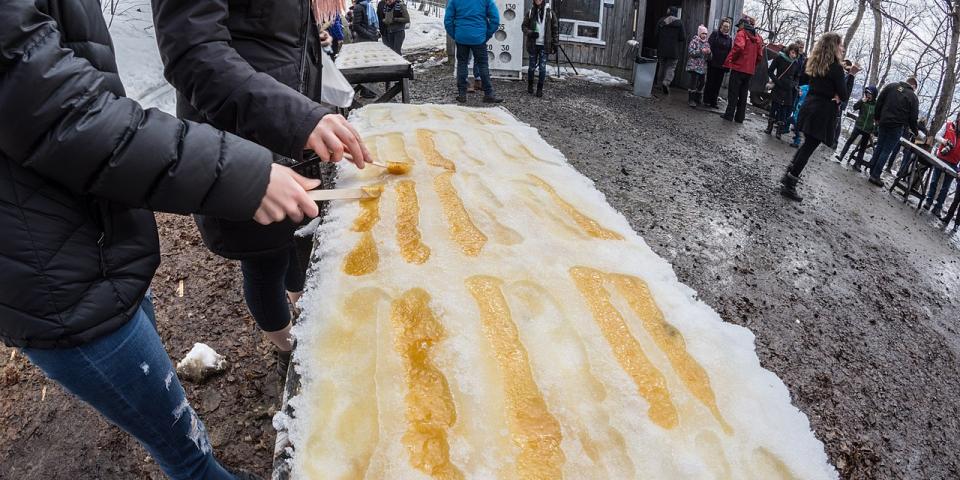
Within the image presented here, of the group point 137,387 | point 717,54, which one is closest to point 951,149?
point 717,54

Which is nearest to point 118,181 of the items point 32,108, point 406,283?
point 32,108

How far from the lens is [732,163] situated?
7469 millimetres

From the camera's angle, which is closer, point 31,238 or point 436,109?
point 31,238

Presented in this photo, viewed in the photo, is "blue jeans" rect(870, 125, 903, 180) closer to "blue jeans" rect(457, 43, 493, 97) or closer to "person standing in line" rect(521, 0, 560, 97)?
"person standing in line" rect(521, 0, 560, 97)

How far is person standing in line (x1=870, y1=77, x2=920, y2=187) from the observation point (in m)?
8.45

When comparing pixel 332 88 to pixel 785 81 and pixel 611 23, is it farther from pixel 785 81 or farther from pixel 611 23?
pixel 611 23

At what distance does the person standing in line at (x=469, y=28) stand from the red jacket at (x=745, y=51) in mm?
4902

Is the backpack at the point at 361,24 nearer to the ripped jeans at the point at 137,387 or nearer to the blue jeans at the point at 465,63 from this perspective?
the blue jeans at the point at 465,63

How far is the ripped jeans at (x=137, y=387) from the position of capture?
118 centimetres

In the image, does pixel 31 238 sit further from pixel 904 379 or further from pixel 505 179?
pixel 904 379

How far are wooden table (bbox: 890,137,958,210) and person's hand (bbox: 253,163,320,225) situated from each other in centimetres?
1045

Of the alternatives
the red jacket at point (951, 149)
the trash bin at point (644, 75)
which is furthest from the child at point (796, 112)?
the trash bin at point (644, 75)

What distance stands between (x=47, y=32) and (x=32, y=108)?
16 centimetres

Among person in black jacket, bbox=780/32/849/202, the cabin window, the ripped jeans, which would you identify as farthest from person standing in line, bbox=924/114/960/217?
the ripped jeans
